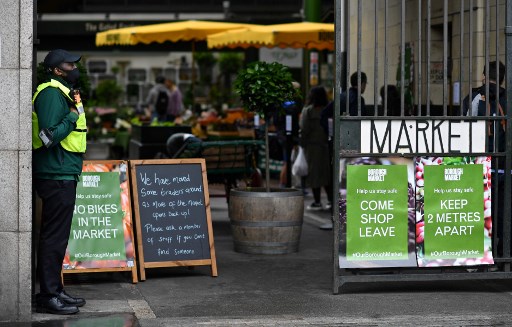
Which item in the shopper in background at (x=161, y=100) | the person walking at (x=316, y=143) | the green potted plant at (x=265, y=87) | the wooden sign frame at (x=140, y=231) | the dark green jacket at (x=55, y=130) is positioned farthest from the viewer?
the shopper in background at (x=161, y=100)

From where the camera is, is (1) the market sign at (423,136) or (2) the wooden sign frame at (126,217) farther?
(2) the wooden sign frame at (126,217)

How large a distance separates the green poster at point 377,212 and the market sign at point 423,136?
18 centimetres

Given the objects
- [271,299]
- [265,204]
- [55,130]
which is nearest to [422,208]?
[271,299]

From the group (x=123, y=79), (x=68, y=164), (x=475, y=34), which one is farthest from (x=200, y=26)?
(x=123, y=79)

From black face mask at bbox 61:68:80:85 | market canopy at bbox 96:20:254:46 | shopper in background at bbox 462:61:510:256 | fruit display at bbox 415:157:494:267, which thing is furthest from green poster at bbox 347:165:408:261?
market canopy at bbox 96:20:254:46

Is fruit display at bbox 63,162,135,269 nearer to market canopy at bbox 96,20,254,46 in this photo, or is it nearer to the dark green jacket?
the dark green jacket

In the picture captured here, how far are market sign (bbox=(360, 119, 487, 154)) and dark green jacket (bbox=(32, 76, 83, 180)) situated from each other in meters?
2.32

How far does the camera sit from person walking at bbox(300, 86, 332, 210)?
14.2 m

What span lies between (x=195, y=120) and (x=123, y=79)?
27292 mm

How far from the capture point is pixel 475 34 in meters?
11.9

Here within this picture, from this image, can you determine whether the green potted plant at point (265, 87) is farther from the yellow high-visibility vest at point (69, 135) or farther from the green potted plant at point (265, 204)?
the yellow high-visibility vest at point (69, 135)

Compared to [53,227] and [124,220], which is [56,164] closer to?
[53,227]

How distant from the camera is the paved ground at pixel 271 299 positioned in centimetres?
746

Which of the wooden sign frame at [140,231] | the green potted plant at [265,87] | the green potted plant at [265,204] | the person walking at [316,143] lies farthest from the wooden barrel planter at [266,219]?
the person walking at [316,143]
